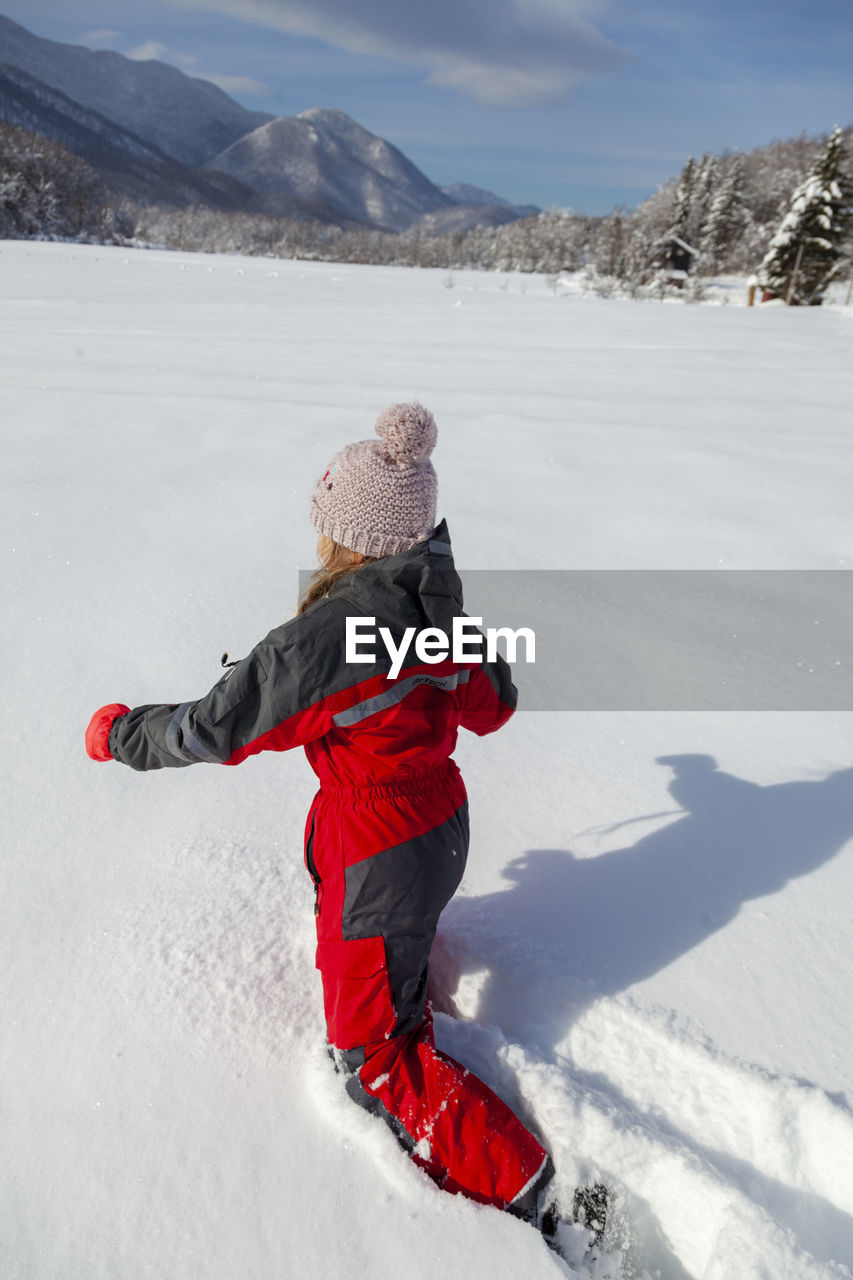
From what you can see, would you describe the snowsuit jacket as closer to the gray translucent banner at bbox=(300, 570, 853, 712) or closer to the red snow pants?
the red snow pants

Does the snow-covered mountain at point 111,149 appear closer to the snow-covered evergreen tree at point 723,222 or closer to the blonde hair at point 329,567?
the snow-covered evergreen tree at point 723,222

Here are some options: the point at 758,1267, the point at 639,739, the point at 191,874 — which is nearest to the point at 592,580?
the point at 639,739

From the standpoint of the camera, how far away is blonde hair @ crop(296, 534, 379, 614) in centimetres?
110

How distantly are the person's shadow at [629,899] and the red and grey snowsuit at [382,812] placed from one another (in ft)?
0.58

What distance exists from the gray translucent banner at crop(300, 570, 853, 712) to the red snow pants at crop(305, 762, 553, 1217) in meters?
0.83

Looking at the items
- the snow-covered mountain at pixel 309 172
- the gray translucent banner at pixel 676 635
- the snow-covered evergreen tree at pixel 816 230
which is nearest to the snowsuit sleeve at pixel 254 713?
the gray translucent banner at pixel 676 635

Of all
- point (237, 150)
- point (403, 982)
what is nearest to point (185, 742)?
point (403, 982)

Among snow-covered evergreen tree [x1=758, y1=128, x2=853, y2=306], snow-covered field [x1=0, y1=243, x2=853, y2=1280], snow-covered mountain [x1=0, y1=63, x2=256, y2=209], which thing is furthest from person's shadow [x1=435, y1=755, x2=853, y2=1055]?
snow-covered mountain [x1=0, y1=63, x2=256, y2=209]

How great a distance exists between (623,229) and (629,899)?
133 ft

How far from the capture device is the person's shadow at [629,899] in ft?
4.18

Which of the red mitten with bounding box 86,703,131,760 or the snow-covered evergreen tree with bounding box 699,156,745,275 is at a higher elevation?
the snow-covered evergreen tree with bounding box 699,156,745,275

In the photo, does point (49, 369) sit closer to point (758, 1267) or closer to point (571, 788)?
point (571, 788)

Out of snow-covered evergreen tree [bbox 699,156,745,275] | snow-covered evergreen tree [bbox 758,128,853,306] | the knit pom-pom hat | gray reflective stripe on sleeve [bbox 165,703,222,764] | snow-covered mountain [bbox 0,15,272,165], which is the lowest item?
gray reflective stripe on sleeve [bbox 165,703,222,764]

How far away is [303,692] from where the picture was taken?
3.40 feet
